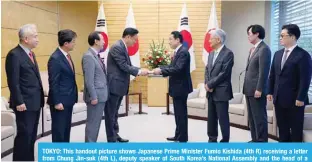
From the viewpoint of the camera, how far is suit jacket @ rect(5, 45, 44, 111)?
2.85m

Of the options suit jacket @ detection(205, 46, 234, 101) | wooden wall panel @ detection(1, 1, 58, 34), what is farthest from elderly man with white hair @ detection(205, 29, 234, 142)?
wooden wall panel @ detection(1, 1, 58, 34)

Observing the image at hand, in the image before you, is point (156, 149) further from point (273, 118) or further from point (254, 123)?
point (273, 118)

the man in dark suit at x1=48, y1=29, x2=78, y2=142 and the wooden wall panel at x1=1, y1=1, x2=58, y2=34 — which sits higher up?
the wooden wall panel at x1=1, y1=1, x2=58, y2=34

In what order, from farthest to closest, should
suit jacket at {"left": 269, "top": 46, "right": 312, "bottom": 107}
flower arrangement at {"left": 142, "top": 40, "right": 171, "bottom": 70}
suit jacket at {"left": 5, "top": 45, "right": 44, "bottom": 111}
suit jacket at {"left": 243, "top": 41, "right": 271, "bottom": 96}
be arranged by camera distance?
flower arrangement at {"left": 142, "top": 40, "right": 171, "bottom": 70}, suit jacket at {"left": 243, "top": 41, "right": 271, "bottom": 96}, suit jacket at {"left": 269, "top": 46, "right": 312, "bottom": 107}, suit jacket at {"left": 5, "top": 45, "right": 44, "bottom": 111}

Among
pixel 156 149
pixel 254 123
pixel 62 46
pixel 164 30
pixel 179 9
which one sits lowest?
pixel 254 123

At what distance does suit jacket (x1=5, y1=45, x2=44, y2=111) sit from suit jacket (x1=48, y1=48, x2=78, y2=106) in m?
0.12

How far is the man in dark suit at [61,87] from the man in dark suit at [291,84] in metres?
2.06

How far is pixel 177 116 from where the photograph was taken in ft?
13.6

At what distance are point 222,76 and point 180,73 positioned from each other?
20.8 inches

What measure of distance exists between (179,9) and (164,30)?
0.60 m

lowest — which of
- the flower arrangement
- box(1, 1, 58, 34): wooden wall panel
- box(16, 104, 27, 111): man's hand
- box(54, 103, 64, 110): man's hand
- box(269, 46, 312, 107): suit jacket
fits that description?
box(54, 103, 64, 110): man's hand

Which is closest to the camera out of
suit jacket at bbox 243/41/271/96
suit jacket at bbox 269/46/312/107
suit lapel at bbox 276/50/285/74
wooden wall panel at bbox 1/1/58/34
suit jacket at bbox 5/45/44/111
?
suit jacket at bbox 5/45/44/111

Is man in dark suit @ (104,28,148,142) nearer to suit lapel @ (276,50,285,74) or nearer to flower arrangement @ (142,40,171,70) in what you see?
suit lapel @ (276,50,285,74)

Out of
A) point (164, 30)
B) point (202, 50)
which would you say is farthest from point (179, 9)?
point (202, 50)
